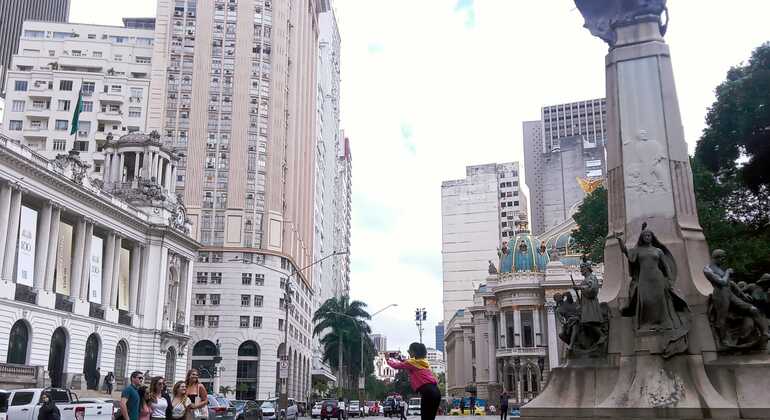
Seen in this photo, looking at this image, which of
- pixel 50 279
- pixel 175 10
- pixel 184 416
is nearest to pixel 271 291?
pixel 50 279

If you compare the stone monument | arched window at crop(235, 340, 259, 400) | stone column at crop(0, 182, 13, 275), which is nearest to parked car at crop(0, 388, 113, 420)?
the stone monument

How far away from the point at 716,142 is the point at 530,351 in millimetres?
51140

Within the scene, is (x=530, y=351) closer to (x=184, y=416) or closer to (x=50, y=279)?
(x=50, y=279)

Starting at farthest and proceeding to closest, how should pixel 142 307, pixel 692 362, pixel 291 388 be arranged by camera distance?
pixel 291 388 < pixel 142 307 < pixel 692 362

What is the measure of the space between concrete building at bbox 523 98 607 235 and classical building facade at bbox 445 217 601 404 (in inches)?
1304

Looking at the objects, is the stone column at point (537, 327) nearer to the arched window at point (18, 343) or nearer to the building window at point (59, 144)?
the arched window at point (18, 343)

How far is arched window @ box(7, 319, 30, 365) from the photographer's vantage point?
40.0 meters

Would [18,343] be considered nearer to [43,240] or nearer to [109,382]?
[43,240]

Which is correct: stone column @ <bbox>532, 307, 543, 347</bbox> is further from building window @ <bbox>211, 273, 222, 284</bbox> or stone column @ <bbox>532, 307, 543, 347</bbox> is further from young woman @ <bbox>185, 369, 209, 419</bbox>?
young woman @ <bbox>185, 369, 209, 419</bbox>

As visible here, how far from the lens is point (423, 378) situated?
966 centimetres

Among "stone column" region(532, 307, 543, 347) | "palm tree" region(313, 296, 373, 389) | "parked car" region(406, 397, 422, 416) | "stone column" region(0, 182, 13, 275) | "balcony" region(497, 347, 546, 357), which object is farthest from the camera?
"palm tree" region(313, 296, 373, 389)

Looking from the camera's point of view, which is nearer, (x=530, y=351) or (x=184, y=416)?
(x=184, y=416)

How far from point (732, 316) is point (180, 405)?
9.24 metres

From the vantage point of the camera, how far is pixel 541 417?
39.8 feet
